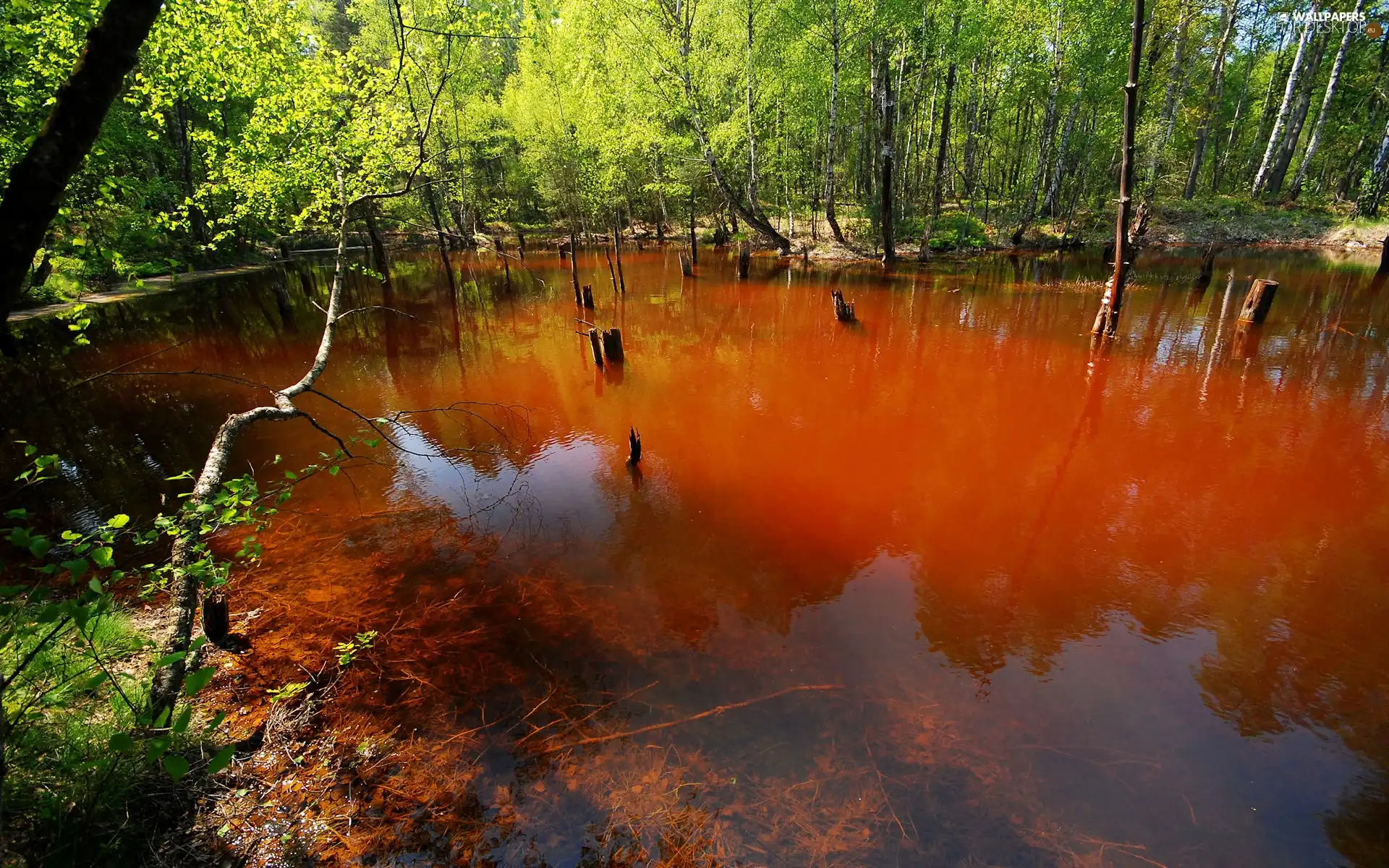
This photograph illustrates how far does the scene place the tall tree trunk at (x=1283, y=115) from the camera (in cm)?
2592

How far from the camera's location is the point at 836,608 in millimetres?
5203

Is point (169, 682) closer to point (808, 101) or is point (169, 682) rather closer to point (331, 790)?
point (331, 790)

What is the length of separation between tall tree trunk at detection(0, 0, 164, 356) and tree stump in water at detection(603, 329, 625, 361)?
34.0ft

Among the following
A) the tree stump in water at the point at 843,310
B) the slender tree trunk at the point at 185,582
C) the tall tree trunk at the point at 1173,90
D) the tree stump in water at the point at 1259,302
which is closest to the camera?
the slender tree trunk at the point at 185,582

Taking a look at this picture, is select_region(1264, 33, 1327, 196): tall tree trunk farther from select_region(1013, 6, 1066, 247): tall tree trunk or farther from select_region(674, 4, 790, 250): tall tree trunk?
select_region(674, 4, 790, 250): tall tree trunk

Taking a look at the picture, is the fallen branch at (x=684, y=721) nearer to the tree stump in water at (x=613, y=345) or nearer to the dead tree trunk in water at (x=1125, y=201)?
the tree stump in water at (x=613, y=345)

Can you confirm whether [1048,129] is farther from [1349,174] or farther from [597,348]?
[597,348]

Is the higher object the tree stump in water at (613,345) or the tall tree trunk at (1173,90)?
the tall tree trunk at (1173,90)

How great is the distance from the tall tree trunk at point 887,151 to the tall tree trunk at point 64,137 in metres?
22.1

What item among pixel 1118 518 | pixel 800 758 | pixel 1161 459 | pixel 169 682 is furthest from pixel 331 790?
pixel 1161 459

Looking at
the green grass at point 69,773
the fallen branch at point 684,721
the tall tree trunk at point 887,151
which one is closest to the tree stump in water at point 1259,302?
the tall tree trunk at point 887,151

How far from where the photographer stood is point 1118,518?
6.29m

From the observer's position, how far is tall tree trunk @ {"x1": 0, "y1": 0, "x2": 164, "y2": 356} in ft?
5.52

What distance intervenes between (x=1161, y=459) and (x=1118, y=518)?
192cm
